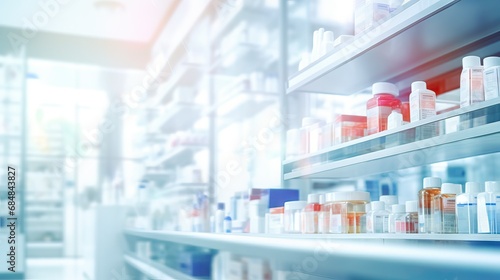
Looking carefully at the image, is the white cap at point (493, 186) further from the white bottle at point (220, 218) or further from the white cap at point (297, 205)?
the white bottle at point (220, 218)

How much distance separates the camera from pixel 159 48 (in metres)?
8.12

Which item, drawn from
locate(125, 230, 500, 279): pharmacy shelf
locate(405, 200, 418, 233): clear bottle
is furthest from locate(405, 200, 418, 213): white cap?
locate(125, 230, 500, 279): pharmacy shelf

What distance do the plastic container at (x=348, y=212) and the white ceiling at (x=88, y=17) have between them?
18.7ft

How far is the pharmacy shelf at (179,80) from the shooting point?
5.93m

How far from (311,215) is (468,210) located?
2.43 ft

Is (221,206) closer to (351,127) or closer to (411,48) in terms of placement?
(351,127)

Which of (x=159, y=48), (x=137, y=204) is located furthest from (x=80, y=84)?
(x=137, y=204)

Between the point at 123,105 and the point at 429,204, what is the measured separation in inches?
350

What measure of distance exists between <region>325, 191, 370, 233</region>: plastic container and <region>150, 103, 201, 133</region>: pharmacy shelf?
407 cm

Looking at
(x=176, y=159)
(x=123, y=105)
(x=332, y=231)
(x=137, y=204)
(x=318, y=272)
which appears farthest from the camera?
(x=123, y=105)

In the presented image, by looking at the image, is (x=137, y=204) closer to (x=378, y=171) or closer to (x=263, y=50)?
(x=263, y=50)

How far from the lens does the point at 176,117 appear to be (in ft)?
20.9

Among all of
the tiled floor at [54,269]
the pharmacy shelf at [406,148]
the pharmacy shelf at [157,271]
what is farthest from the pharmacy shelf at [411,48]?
the tiled floor at [54,269]

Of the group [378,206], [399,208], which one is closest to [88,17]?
[378,206]
